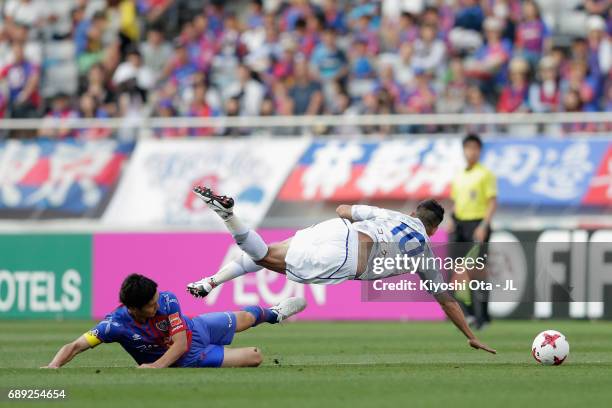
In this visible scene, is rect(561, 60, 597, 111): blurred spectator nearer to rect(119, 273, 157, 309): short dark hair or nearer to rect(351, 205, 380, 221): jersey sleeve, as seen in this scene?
rect(351, 205, 380, 221): jersey sleeve

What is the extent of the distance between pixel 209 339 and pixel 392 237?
1.96 m

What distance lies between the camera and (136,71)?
2473 centimetres

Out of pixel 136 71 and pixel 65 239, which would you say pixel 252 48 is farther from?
pixel 65 239

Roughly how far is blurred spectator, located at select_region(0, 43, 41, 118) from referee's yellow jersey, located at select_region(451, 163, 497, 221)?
9.79m

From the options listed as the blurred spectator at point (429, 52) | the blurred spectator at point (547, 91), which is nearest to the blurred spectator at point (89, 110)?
the blurred spectator at point (429, 52)

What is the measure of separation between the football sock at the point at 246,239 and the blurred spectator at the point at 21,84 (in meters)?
12.7

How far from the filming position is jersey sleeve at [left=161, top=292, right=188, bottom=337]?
1123cm

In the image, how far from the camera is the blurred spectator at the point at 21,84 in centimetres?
2492

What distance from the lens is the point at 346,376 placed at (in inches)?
438

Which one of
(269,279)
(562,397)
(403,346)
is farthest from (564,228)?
(562,397)

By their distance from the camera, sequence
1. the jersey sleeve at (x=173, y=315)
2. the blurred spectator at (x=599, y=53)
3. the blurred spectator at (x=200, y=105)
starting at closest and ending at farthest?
the jersey sleeve at (x=173, y=315) < the blurred spectator at (x=599, y=53) < the blurred spectator at (x=200, y=105)

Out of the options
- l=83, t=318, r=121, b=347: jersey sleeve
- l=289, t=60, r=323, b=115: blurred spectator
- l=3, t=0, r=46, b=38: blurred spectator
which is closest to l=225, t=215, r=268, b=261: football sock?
l=83, t=318, r=121, b=347: jersey sleeve

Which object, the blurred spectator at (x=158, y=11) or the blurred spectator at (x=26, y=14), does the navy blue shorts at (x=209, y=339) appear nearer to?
the blurred spectator at (x=158, y=11)

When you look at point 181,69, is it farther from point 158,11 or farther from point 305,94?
point 305,94
